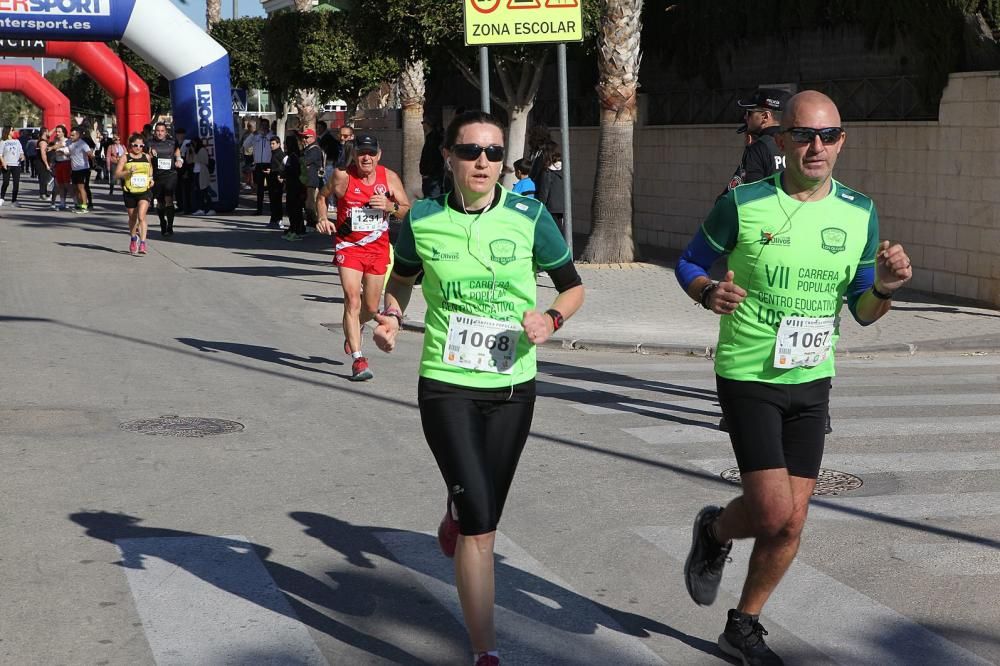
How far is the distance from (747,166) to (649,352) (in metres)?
3.99

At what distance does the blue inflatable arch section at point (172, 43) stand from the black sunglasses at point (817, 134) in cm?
2771

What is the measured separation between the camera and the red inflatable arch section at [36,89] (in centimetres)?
5706

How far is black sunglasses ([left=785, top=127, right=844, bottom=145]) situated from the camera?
15.7 feet

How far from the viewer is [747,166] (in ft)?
30.4

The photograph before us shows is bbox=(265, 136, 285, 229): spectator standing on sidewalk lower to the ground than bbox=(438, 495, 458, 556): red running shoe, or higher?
higher

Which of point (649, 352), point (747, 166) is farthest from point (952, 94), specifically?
point (747, 166)

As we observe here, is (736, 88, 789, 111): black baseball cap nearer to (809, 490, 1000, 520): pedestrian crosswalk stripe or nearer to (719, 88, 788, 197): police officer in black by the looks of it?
(719, 88, 788, 197): police officer in black

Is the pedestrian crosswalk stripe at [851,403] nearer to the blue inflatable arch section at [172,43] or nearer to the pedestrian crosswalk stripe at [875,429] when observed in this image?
the pedestrian crosswalk stripe at [875,429]

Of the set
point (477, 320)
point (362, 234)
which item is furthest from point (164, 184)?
point (477, 320)

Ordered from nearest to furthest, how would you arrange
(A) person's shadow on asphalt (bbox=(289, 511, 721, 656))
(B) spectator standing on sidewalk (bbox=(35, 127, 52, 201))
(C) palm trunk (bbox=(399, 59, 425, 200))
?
(A) person's shadow on asphalt (bbox=(289, 511, 721, 656)), (C) palm trunk (bbox=(399, 59, 425, 200)), (B) spectator standing on sidewalk (bbox=(35, 127, 52, 201))

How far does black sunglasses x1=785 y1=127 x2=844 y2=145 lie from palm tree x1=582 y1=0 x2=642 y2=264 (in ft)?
49.1

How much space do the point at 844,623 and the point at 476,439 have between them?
1.60 m

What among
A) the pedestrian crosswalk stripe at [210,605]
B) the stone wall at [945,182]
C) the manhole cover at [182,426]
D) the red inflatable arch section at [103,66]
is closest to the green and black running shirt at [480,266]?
the pedestrian crosswalk stripe at [210,605]

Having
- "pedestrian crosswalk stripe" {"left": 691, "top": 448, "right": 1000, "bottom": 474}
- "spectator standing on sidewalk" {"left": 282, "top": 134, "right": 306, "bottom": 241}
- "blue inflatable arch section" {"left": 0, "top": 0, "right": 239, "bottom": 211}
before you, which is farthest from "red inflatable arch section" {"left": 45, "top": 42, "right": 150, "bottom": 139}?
"pedestrian crosswalk stripe" {"left": 691, "top": 448, "right": 1000, "bottom": 474}
